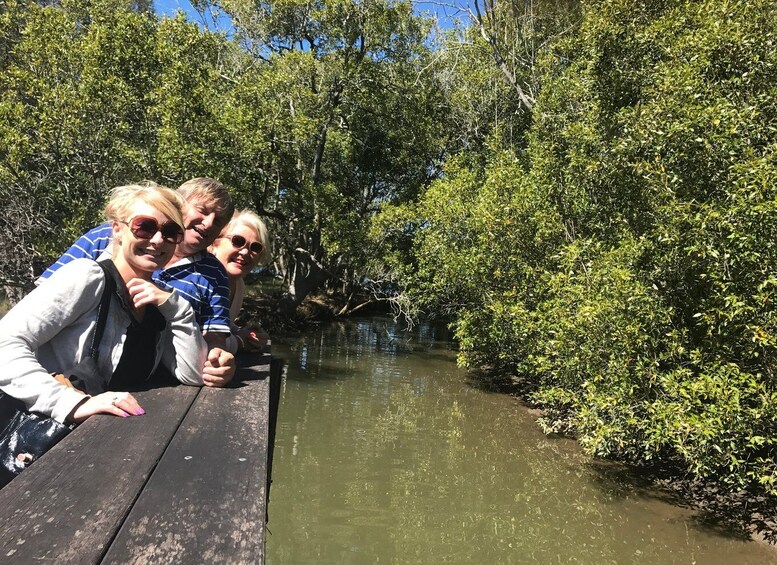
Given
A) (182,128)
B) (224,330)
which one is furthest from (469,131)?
(224,330)

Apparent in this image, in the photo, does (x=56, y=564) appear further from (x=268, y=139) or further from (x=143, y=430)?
(x=268, y=139)

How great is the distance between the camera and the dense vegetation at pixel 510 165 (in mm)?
6020

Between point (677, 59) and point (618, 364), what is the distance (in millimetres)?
3927

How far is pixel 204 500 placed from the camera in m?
1.33

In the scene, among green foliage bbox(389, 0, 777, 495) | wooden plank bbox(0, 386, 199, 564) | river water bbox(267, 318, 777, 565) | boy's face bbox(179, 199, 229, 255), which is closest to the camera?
wooden plank bbox(0, 386, 199, 564)

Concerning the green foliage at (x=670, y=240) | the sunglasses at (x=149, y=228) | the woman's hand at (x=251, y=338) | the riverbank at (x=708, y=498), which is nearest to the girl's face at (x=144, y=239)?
the sunglasses at (x=149, y=228)

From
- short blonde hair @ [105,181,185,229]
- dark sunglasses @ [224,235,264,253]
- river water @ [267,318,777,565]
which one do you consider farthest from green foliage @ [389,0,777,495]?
short blonde hair @ [105,181,185,229]

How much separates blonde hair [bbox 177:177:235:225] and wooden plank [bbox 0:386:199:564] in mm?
1136

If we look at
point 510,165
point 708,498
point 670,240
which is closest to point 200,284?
point 670,240

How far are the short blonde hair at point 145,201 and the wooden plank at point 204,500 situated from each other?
2.51 ft

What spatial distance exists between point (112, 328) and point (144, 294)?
0.17 meters

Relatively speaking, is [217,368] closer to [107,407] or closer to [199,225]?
[107,407]

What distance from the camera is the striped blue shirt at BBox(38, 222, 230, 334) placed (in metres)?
2.49

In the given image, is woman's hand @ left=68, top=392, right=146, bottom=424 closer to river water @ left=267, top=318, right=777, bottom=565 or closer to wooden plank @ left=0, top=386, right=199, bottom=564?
wooden plank @ left=0, top=386, right=199, bottom=564
